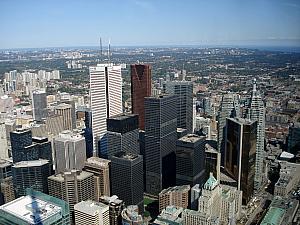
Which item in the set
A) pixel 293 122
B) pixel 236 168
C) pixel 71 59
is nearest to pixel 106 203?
pixel 236 168

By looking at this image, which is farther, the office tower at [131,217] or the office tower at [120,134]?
the office tower at [120,134]

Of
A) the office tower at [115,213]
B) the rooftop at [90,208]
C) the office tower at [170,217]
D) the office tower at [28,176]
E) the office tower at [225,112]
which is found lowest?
the office tower at [115,213]

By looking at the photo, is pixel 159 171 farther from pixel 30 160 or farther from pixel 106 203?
pixel 30 160

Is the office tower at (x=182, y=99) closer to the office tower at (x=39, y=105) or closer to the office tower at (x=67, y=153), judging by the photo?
the office tower at (x=67, y=153)

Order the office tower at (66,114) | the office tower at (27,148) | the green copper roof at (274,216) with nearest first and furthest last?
the green copper roof at (274,216) < the office tower at (27,148) < the office tower at (66,114)

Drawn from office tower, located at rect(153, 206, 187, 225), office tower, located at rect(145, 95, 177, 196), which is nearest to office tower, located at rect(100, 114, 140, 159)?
office tower, located at rect(145, 95, 177, 196)

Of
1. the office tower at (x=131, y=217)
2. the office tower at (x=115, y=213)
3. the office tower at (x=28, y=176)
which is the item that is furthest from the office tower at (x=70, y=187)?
the office tower at (x=131, y=217)

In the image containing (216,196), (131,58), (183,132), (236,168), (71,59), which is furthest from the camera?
(71,59)
